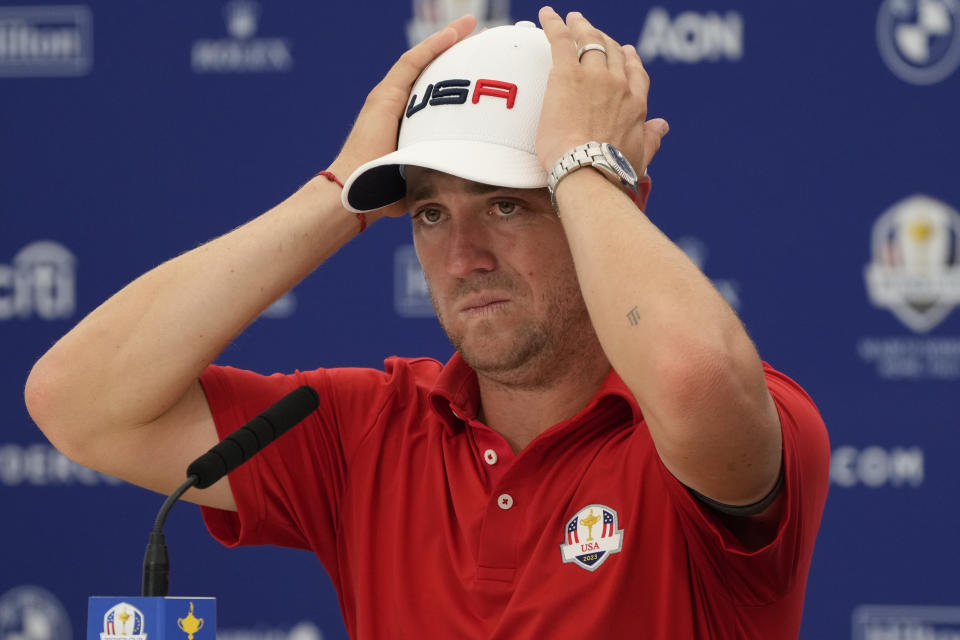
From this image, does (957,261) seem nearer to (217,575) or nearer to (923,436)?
(923,436)

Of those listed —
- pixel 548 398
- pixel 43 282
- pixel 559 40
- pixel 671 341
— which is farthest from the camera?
pixel 43 282

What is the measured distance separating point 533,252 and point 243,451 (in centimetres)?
39

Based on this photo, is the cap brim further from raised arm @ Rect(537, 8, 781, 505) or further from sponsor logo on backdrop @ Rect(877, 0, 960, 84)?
sponsor logo on backdrop @ Rect(877, 0, 960, 84)

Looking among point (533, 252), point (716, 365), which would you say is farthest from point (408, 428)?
point (716, 365)

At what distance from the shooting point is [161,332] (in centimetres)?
135

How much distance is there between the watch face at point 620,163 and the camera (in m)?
1.18

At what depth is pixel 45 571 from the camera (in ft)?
8.13

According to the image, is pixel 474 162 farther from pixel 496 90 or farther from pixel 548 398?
pixel 548 398

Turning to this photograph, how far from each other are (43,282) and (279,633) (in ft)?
2.90

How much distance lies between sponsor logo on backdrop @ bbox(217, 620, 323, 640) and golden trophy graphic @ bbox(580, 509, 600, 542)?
126 centimetres

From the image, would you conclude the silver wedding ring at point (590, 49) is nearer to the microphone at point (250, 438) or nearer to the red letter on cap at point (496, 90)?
the red letter on cap at point (496, 90)

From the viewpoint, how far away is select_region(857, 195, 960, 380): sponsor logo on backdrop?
220cm

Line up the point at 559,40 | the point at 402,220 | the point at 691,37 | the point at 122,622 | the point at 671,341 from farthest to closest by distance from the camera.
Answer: the point at 402,220 → the point at 691,37 → the point at 559,40 → the point at 671,341 → the point at 122,622

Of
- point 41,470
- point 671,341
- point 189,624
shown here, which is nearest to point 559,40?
point 671,341
